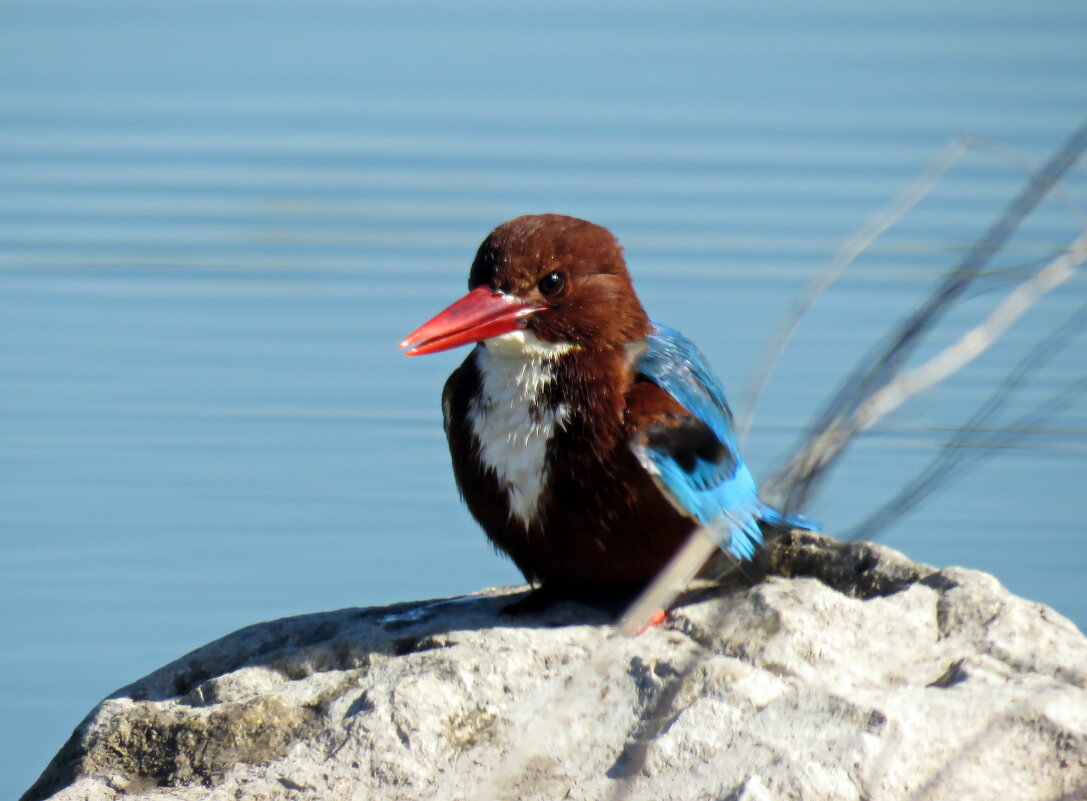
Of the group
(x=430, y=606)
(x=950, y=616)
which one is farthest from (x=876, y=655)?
(x=430, y=606)

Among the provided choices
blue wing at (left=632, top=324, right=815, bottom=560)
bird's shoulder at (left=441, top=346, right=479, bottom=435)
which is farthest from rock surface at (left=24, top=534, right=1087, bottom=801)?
bird's shoulder at (left=441, top=346, right=479, bottom=435)

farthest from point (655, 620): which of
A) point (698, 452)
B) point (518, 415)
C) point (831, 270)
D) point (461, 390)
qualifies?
point (831, 270)

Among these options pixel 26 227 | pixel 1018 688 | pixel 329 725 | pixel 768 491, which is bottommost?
pixel 1018 688

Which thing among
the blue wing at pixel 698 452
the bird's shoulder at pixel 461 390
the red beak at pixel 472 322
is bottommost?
the blue wing at pixel 698 452

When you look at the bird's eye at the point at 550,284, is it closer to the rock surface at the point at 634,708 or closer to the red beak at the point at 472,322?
the red beak at the point at 472,322

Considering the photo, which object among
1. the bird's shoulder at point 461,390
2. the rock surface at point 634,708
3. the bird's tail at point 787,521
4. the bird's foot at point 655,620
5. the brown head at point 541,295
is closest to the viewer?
the rock surface at point 634,708

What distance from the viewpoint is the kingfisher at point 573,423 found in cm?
→ 310

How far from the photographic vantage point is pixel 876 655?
2.90m

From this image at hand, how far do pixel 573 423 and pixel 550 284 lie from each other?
0.98 feet

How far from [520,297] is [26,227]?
14.9 ft

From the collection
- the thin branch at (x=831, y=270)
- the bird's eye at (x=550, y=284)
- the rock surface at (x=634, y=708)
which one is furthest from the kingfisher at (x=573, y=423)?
the thin branch at (x=831, y=270)

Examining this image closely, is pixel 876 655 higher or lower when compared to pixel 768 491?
lower

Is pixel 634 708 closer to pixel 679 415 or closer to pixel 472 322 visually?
pixel 679 415

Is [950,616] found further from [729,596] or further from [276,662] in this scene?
[276,662]
